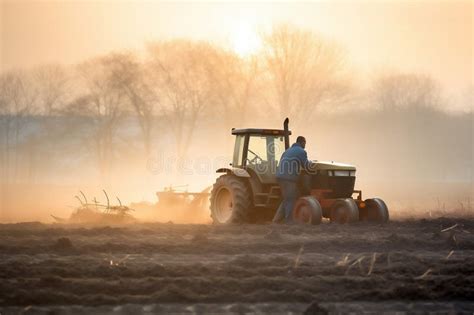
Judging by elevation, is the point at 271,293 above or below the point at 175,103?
below

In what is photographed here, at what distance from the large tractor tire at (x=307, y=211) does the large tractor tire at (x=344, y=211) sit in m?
0.43

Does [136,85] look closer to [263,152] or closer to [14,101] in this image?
[14,101]

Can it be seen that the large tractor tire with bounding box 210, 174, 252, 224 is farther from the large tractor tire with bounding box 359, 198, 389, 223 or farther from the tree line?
the tree line

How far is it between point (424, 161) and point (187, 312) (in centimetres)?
7627

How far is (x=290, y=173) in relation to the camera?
16719 mm

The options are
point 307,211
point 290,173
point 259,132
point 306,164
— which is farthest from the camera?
point 259,132

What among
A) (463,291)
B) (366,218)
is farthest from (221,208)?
(463,291)

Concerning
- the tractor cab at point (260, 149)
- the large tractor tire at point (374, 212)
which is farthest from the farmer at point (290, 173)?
the large tractor tire at point (374, 212)

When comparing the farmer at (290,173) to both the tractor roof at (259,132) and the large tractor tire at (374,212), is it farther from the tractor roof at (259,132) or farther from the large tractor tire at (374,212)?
the large tractor tire at (374,212)

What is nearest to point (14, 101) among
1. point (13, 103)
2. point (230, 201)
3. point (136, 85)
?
point (13, 103)

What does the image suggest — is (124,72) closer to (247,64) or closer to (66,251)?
(247,64)

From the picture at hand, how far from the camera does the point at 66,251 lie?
11820mm

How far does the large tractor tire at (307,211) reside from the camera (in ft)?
53.2

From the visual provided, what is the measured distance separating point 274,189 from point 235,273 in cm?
752
